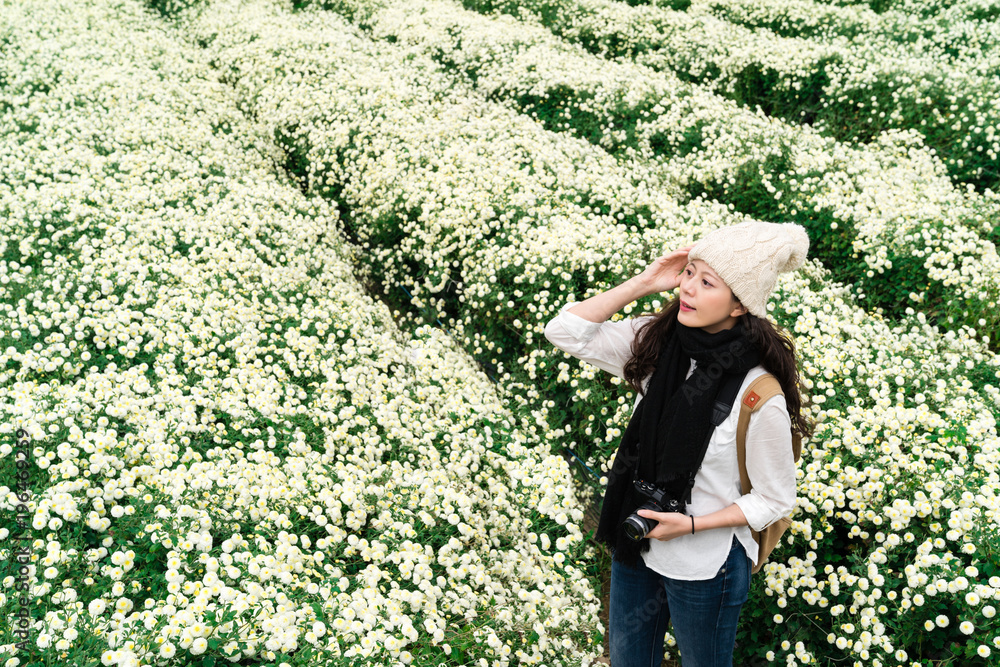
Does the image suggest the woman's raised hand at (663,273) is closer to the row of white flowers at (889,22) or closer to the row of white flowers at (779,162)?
the row of white flowers at (779,162)

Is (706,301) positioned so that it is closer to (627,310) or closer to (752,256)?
(752,256)

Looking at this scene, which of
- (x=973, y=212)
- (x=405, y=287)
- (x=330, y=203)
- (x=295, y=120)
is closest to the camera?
(x=973, y=212)

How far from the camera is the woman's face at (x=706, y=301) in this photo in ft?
8.00

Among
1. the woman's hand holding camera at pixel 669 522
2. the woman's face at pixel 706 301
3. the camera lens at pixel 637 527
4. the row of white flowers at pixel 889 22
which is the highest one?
the row of white flowers at pixel 889 22

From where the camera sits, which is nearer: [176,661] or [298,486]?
[176,661]

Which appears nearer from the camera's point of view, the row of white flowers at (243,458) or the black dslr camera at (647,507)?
the black dslr camera at (647,507)

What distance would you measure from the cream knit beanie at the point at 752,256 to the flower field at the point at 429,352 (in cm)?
198

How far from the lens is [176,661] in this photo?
2.64 meters

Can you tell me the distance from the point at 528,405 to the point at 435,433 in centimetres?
131

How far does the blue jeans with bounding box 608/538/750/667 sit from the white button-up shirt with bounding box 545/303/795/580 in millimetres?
78

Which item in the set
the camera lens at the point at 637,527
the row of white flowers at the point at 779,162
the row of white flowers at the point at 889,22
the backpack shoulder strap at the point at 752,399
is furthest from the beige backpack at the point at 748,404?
the row of white flowers at the point at 889,22

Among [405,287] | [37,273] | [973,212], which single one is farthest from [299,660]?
[973,212]

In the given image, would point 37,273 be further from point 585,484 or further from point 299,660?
point 585,484

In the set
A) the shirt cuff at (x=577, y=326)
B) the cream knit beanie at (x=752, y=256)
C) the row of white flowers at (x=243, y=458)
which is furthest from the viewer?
the row of white flowers at (x=243, y=458)
